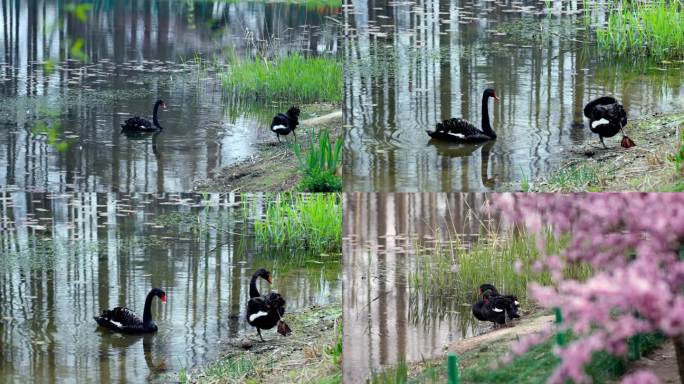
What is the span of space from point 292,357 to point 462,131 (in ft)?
5.10

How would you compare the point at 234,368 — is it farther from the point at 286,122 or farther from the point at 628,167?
the point at 628,167

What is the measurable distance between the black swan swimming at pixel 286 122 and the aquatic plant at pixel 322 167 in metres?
0.51

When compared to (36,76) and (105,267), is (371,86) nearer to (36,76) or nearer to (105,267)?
(105,267)

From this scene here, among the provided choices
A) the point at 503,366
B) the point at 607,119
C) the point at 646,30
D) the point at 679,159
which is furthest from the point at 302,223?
the point at 646,30

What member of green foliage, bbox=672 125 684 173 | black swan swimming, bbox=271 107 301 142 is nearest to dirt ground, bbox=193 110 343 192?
black swan swimming, bbox=271 107 301 142

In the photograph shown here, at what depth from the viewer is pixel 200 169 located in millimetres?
7406

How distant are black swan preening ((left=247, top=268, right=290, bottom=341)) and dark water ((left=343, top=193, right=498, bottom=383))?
1.21 ft

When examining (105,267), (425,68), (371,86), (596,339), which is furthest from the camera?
(425,68)

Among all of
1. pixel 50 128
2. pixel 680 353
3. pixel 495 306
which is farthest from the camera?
pixel 50 128

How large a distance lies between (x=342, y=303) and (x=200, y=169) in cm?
125

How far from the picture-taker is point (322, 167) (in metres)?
6.93

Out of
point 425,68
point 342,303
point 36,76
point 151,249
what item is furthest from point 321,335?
point 36,76

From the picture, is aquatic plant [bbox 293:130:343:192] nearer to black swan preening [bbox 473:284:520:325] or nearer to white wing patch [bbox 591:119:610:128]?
black swan preening [bbox 473:284:520:325]

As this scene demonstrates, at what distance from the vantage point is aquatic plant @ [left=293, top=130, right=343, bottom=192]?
22.6 ft
